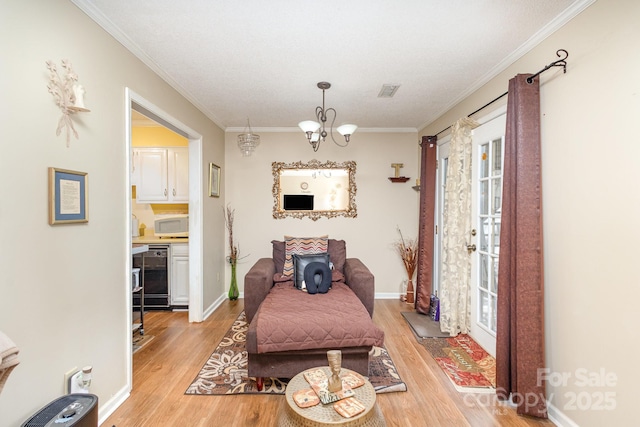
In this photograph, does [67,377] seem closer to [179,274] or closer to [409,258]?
[179,274]

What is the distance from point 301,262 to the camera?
136 inches

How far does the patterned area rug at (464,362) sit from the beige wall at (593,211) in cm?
49

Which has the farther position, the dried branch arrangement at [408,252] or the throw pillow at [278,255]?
the dried branch arrangement at [408,252]

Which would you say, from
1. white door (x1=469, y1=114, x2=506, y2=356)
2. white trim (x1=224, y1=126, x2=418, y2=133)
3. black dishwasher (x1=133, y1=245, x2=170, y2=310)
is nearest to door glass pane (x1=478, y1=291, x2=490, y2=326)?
white door (x1=469, y1=114, x2=506, y2=356)

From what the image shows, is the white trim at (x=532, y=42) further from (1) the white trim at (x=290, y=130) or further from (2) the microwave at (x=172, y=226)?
(2) the microwave at (x=172, y=226)

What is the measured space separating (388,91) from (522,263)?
6.45 feet

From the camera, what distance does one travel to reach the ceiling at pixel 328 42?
1.79 m

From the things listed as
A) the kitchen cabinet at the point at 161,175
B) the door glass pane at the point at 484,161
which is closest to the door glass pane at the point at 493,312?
the door glass pane at the point at 484,161

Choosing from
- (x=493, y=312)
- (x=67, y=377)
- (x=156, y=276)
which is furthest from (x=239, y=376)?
(x=493, y=312)

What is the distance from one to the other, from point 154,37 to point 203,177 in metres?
1.73

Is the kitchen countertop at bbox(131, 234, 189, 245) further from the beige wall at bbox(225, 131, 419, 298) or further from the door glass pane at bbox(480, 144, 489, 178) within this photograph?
the door glass pane at bbox(480, 144, 489, 178)

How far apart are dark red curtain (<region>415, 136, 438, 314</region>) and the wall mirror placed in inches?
39.8

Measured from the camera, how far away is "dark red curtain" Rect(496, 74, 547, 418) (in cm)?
195

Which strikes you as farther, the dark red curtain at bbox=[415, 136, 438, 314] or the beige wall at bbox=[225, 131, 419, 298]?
the beige wall at bbox=[225, 131, 419, 298]
